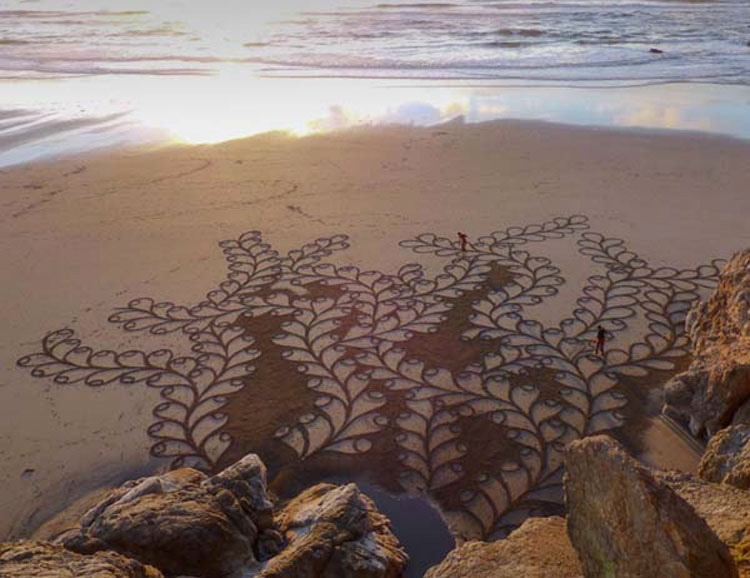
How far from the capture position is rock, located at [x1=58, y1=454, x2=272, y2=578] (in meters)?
3.66

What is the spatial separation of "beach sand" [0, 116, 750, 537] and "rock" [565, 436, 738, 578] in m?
1.71

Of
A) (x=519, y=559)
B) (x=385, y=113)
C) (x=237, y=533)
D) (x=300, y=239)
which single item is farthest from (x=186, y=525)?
(x=385, y=113)

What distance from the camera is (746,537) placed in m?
2.92

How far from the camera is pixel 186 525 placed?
372 centimetres

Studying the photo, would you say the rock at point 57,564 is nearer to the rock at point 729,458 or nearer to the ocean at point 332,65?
the rock at point 729,458

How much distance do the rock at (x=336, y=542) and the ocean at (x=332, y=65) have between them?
10.7 m

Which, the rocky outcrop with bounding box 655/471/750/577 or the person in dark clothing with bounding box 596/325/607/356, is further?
the person in dark clothing with bounding box 596/325/607/356

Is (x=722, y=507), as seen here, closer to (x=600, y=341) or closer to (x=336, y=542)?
(x=336, y=542)

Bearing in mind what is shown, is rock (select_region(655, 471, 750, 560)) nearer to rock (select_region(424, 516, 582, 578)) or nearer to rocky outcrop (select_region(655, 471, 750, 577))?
rocky outcrop (select_region(655, 471, 750, 577))

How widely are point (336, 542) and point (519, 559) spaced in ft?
3.23

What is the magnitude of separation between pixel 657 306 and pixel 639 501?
15.9ft

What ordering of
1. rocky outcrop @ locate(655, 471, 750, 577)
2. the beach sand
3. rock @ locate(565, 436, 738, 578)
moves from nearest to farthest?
rock @ locate(565, 436, 738, 578) → rocky outcrop @ locate(655, 471, 750, 577) → the beach sand

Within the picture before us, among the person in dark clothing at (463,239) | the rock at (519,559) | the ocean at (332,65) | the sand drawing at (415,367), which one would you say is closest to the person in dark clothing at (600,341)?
the sand drawing at (415,367)

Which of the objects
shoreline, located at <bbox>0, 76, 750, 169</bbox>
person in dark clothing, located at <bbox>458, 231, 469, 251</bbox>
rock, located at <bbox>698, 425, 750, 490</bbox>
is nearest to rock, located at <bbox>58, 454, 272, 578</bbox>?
rock, located at <bbox>698, 425, 750, 490</bbox>
